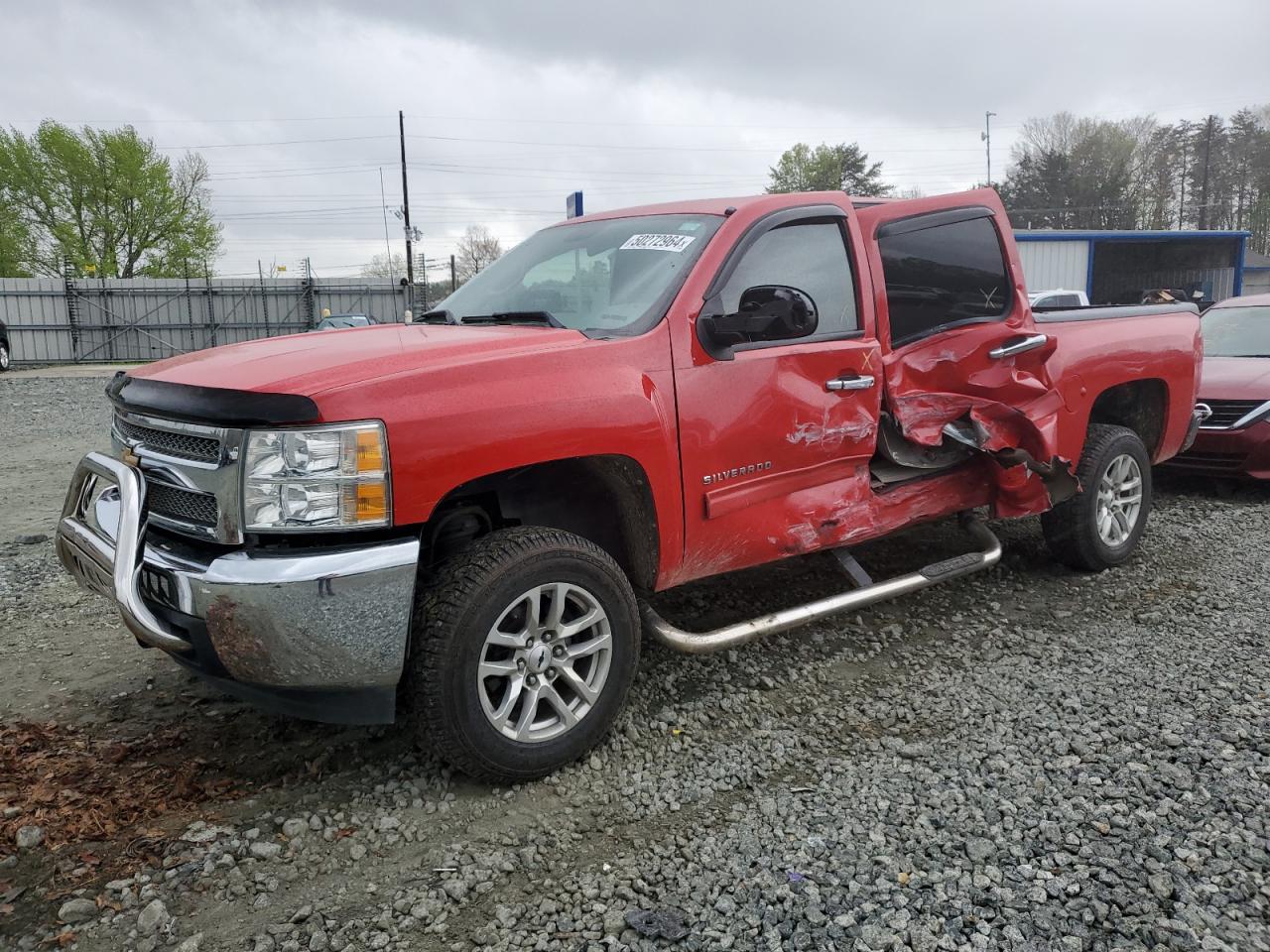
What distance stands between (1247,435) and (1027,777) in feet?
18.5

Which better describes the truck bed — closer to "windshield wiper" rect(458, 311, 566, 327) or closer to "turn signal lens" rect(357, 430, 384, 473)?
"windshield wiper" rect(458, 311, 566, 327)

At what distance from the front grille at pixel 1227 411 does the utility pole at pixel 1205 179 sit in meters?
57.4

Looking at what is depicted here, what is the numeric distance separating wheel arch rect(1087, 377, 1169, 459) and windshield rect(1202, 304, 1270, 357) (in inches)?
139

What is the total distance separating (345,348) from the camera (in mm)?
3162

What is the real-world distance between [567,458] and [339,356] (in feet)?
2.66

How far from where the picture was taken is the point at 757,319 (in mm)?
3414

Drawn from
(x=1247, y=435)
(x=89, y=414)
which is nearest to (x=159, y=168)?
(x=89, y=414)

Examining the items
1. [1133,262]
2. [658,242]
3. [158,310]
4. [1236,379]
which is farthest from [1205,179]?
[658,242]

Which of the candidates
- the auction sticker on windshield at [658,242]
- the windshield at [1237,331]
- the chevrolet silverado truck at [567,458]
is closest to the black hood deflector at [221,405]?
the chevrolet silverado truck at [567,458]

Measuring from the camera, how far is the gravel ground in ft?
7.97

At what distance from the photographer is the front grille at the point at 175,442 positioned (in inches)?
110

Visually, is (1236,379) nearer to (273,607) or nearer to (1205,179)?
(273,607)

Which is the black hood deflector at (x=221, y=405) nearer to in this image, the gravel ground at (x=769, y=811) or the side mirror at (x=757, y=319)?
the gravel ground at (x=769, y=811)

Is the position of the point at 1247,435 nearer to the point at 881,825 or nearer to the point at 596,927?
the point at 881,825
